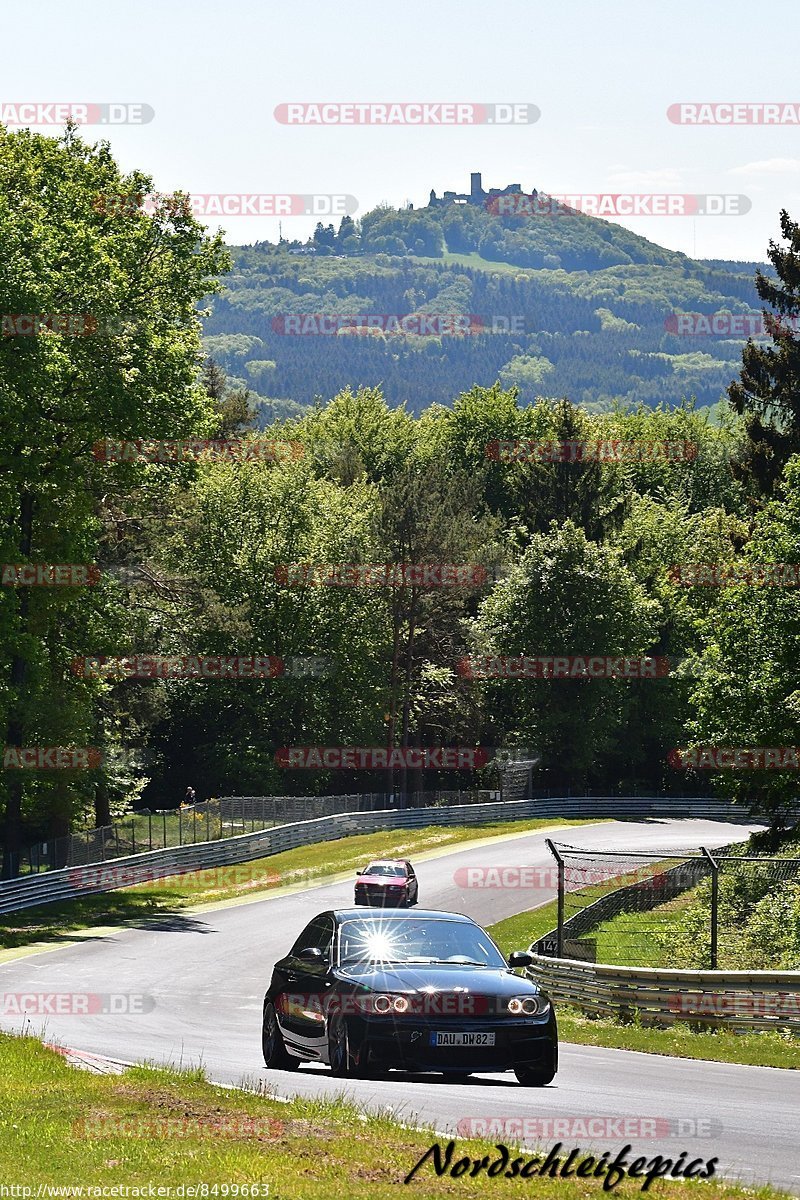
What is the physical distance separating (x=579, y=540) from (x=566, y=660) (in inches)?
239

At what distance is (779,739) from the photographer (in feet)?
121

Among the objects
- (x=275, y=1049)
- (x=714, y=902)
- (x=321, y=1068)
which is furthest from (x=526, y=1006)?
(x=714, y=902)

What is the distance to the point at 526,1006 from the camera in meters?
14.1

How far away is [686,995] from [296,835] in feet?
137

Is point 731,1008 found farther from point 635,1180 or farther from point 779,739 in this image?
point 779,739

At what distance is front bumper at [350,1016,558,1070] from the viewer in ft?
45.4

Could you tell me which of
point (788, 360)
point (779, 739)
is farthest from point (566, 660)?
point (779, 739)

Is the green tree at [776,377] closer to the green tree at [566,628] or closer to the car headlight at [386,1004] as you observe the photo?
the green tree at [566,628]

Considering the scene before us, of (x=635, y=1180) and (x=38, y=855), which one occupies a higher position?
(x=635, y=1180)

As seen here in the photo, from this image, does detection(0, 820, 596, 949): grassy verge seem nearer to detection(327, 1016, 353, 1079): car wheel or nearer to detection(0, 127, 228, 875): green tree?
detection(0, 127, 228, 875): green tree

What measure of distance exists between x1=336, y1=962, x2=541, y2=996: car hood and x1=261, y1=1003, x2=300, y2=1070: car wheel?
5.85 ft

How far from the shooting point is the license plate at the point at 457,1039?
13.8 m

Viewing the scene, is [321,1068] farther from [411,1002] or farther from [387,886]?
[387,886]

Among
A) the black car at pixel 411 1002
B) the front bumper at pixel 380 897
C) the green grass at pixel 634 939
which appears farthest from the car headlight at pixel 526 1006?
the front bumper at pixel 380 897
